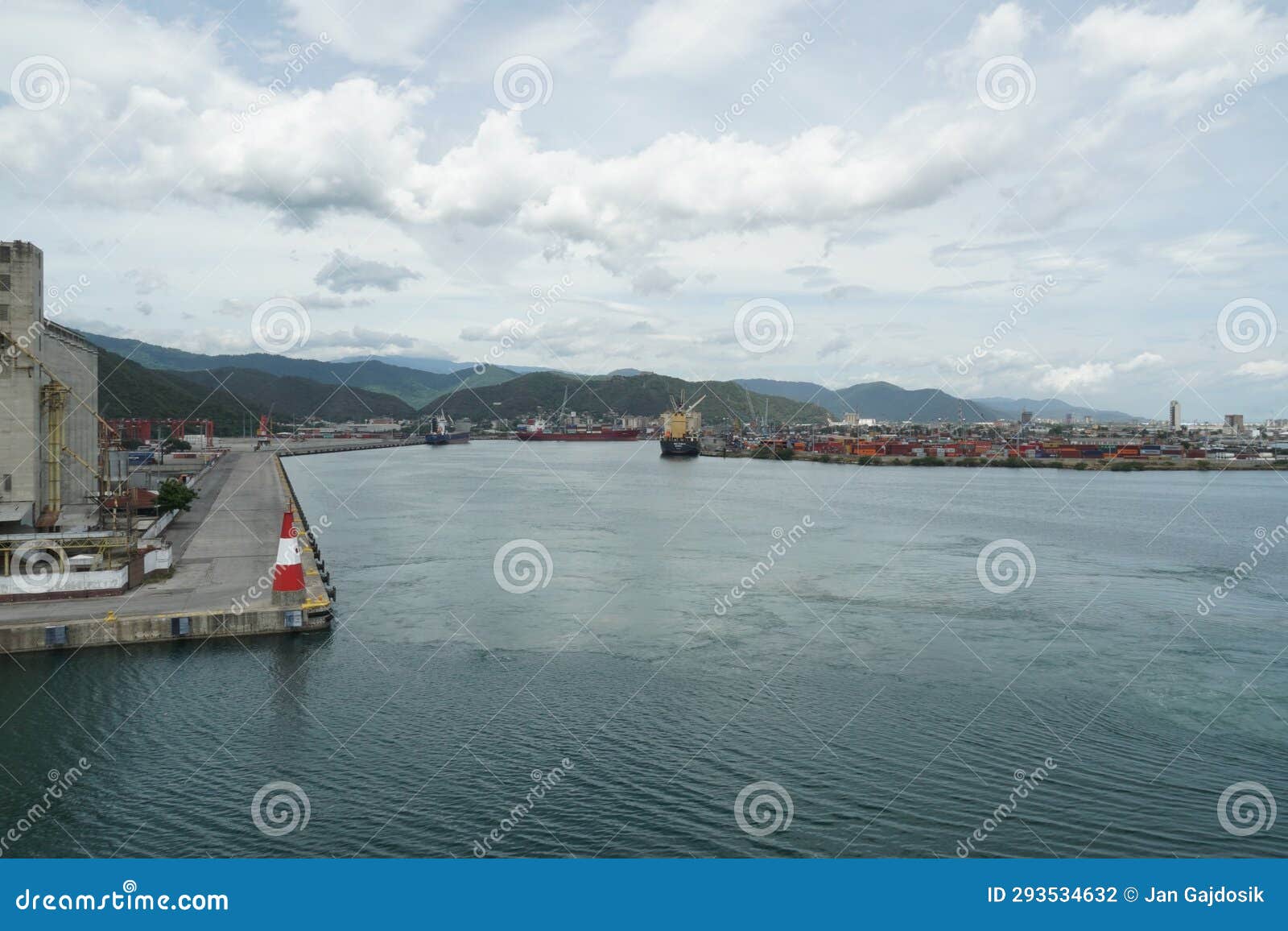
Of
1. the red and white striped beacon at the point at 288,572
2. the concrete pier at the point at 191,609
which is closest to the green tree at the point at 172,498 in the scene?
the concrete pier at the point at 191,609

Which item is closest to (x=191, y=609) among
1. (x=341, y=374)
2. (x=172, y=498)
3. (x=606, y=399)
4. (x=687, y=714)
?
(x=687, y=714)

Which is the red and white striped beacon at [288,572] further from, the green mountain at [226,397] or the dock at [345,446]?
the dock at [345,446]

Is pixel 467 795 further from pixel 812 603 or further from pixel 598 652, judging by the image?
pixel 812 603

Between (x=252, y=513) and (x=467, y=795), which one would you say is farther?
(x=252, y=513)

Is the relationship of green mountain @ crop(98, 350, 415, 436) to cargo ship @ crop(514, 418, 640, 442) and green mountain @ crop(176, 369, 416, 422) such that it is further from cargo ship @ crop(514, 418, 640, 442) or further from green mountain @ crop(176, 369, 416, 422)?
cargo ship @ crop(514, 418, 640, 442)

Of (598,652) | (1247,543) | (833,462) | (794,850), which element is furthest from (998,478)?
(794,850)

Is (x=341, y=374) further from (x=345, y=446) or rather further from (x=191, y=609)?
(x=191, y=609)
